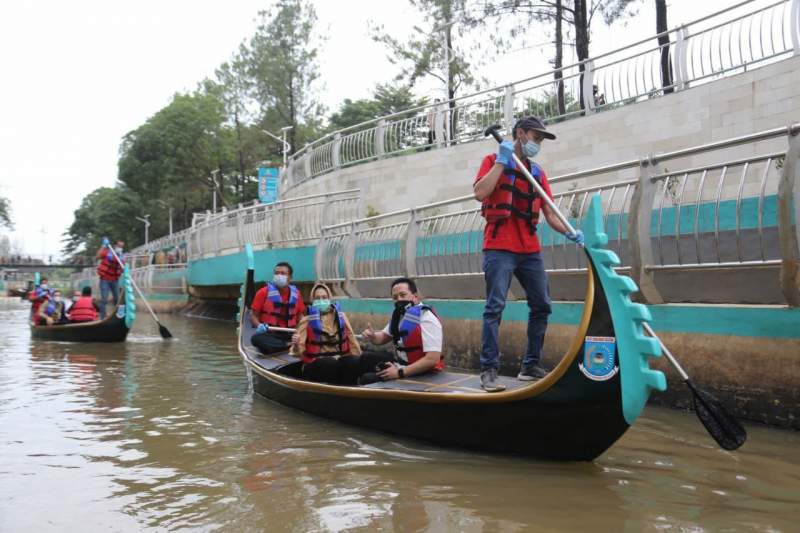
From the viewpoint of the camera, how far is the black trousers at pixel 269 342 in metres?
8.36

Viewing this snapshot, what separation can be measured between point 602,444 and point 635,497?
433 mm

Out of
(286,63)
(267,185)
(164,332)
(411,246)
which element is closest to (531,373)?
(411,246)

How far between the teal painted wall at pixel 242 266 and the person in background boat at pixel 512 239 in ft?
30.0

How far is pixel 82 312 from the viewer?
15.1 m

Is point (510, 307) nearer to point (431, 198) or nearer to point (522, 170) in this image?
point (522, 170)

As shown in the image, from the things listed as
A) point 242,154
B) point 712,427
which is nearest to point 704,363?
point 712,427

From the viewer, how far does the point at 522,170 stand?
4777 mm

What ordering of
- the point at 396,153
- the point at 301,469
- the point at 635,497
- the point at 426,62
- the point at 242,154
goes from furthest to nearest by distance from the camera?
the point at 242,154
the point at 426,62
the point at 396,153
the point at 301,469
the point at 635,497

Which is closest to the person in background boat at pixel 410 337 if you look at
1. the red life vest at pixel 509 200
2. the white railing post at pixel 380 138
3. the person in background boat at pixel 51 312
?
the red life vest at pixel 509 200

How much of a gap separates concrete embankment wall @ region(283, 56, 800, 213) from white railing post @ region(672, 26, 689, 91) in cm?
19

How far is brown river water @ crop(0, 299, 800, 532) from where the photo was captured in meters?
3.62

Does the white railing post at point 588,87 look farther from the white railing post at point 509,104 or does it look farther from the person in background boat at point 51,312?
the person in background boat at point 51,312

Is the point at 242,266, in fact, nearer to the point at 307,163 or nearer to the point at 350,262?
the point at 307,163

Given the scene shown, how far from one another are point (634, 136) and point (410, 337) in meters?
7.02
